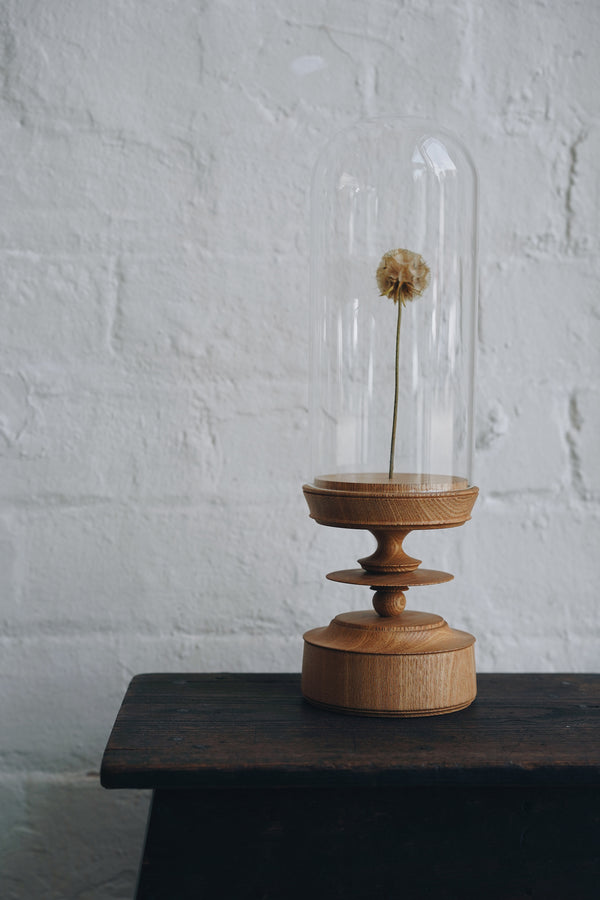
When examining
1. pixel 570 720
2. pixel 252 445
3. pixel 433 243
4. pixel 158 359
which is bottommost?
pixel 570 720

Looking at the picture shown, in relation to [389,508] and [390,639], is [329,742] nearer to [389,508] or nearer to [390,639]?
[390,639]

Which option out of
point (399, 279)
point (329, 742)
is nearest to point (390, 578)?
point (329, 742)

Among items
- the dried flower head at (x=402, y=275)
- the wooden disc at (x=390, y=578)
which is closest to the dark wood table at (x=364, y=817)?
the wooden disc at (x=390, y=578)

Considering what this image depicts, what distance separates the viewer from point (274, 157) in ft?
3.68

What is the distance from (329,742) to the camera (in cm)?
79

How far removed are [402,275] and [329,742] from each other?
468 millimetres

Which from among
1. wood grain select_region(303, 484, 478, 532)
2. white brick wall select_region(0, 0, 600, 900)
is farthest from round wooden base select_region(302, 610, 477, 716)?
white brick wall select_region(0, 0, 600, 900)

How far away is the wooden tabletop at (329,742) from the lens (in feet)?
2.42

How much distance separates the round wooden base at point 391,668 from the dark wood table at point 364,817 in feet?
0.18

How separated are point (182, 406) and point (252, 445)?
0.10 meters

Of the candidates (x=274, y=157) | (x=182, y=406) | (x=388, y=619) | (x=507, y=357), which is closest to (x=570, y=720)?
(x=388, y=619)

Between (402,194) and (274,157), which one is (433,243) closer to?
(402,194)

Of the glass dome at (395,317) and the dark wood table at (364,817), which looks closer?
the dark wood table at (364,817)

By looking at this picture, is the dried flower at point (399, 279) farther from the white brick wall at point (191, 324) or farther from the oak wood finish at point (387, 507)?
the white brick wall at point (191, 324)
